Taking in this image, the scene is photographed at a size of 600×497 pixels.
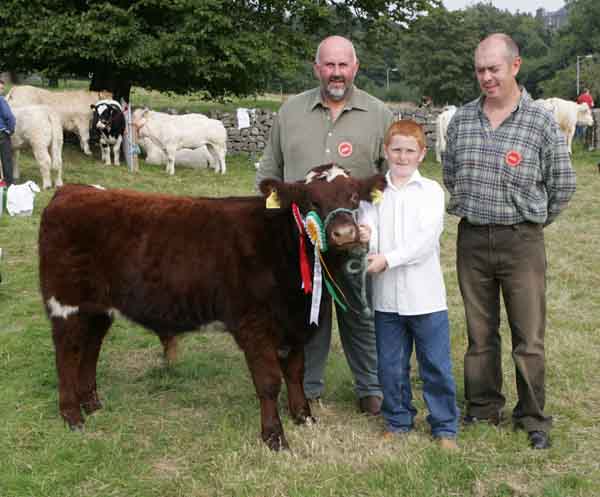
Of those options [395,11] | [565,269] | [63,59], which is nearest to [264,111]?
[395,11]

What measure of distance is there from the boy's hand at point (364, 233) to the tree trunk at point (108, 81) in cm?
1634

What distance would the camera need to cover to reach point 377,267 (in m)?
3.52

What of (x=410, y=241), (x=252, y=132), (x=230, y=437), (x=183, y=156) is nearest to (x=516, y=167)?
(x=410, y=241)

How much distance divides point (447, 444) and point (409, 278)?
36.3 inches

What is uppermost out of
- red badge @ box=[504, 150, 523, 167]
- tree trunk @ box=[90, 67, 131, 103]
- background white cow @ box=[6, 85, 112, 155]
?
tree trunk @ box=[90, 67, 131, 103]

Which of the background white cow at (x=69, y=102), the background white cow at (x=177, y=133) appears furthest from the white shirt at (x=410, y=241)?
the background white cow at (x=69, y=102)

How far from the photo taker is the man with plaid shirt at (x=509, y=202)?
12.0 ft

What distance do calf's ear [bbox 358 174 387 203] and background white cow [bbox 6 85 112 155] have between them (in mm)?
14386

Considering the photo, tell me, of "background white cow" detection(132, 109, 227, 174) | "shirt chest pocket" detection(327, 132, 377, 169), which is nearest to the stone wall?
"background white cow" detection(132, 109, 227, 174)

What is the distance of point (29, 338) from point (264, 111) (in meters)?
17.7

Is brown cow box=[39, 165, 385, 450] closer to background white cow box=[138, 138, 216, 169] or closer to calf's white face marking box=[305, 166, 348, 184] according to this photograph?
calf's white face marking box=[305, 166, 348, 184]

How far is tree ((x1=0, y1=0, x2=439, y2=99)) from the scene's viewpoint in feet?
51.9

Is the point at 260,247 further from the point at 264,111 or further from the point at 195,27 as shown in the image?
the point at 264,111

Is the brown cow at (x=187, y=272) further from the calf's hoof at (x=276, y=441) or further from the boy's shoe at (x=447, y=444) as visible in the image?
the boy's shoe at (x=447, y=444)
